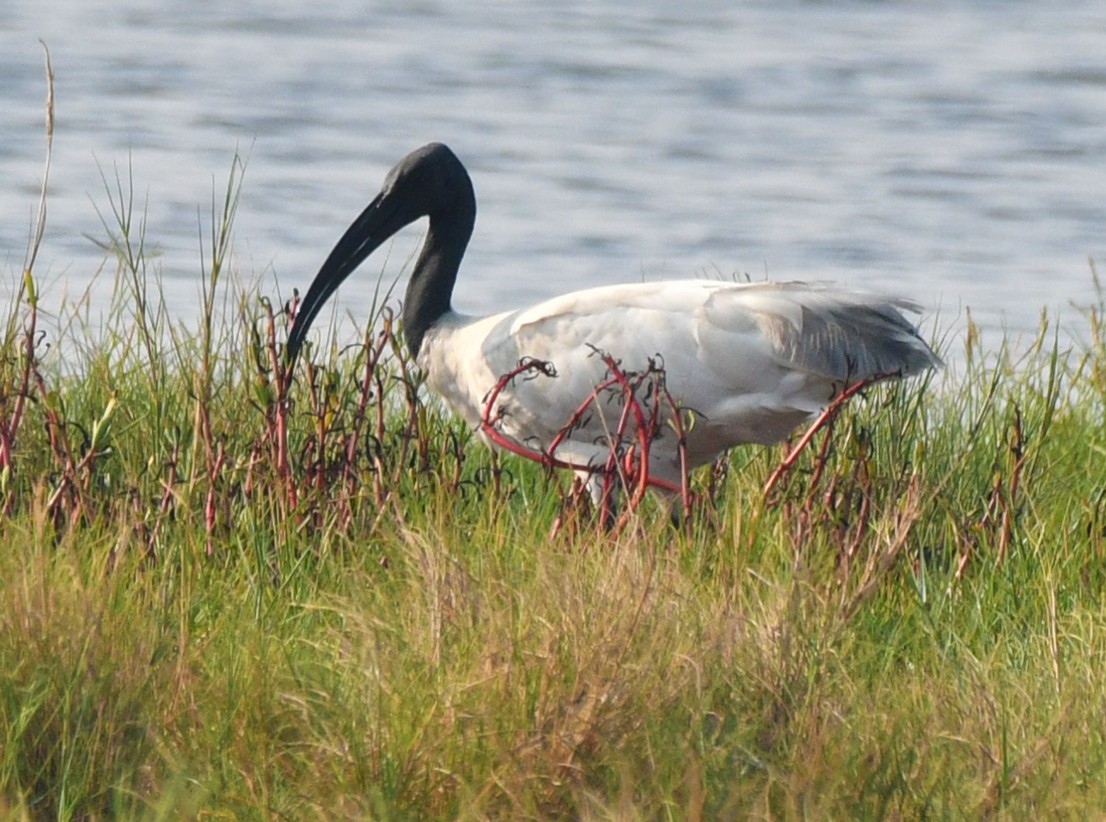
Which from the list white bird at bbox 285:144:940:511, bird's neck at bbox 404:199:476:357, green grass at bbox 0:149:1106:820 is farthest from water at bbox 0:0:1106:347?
green grass at bbox 0:149:1106:820

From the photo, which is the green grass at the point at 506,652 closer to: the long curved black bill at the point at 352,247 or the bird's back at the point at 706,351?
the bird's back at the point at 706,351

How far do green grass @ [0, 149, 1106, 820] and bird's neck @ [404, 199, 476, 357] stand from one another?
3.51 feet

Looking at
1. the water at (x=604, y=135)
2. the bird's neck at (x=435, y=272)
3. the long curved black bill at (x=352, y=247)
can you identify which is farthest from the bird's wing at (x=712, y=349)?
the water at (x=604, y=135)

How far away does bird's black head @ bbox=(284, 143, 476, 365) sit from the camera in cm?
572

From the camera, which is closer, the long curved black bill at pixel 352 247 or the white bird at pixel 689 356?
the white bird at pixel 689 356

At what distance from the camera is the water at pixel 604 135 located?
950 cm

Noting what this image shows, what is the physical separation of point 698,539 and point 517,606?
0.91m

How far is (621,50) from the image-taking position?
16.1m

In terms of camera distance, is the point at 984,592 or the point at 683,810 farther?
the point at 984,592

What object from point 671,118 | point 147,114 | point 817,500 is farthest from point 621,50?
A: point 817,500

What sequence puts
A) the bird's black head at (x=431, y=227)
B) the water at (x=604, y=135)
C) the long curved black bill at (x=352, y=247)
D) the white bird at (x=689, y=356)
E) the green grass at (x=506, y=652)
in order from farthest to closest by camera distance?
1. the water at (x=604, y=135)
2. the bird's black head at (x=431, y=227)
3. the long curved black bill at (x=352, y=247)
4. the white bird at (x=689, y=356)
5. the green grass at (x=506, y=652)

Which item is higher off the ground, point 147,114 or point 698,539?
point 698,539

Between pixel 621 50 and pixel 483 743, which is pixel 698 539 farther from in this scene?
pixel 621 50

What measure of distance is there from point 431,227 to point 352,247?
29cm
